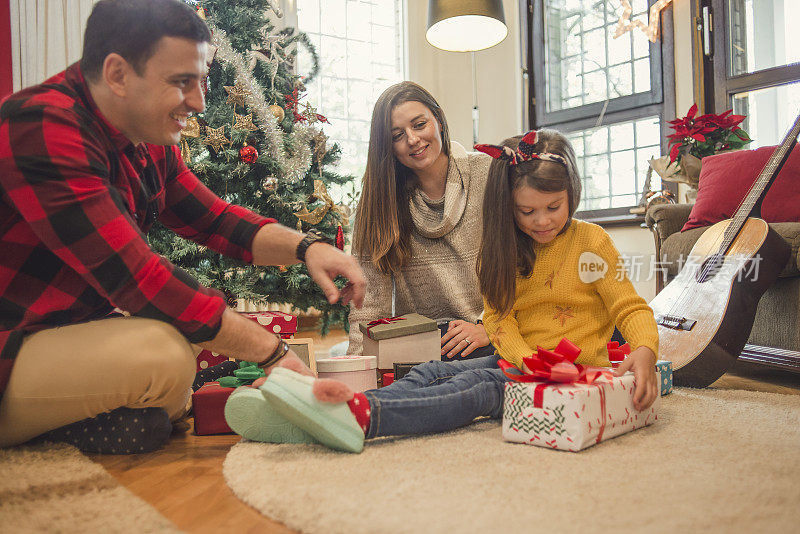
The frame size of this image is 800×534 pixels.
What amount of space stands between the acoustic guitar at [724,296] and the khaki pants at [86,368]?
1334 mm

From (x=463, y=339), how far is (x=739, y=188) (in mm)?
1384

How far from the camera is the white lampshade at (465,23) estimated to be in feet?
9.93

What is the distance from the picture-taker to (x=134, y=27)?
1.01 metres

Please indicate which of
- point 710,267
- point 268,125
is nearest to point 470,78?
point 268,125

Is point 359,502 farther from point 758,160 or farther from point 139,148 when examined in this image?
point 758,160

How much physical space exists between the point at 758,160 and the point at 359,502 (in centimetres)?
222

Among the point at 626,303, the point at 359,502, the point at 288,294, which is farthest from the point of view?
the point at 288,294

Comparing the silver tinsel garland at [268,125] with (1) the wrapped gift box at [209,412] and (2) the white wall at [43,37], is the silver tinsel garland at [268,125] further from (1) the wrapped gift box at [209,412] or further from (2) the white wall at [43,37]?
(1) the wrapped gift box at [209,412]

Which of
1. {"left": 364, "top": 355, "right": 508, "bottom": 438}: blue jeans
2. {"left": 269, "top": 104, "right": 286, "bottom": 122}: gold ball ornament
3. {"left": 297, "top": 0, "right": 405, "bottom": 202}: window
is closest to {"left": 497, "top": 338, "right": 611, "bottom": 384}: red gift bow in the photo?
{"left": 364, "top": 355, "right": 508, "bottom": 438}: blue jeans

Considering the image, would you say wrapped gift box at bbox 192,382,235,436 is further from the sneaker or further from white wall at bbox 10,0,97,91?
white wall at bbox 10,0,97,91

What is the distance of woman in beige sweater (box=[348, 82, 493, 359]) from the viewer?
185 centimetres

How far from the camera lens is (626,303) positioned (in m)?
1.33

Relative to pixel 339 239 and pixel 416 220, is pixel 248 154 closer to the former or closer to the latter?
pixel 339 239

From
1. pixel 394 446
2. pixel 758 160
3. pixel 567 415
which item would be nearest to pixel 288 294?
pixel 394 446
